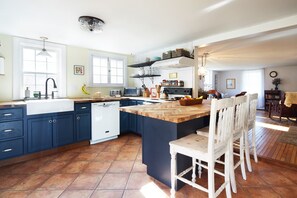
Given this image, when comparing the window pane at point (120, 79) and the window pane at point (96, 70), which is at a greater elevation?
the window pane at point (96, 70)

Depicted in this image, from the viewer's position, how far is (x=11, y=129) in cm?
240

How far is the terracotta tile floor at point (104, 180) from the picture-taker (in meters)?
1.73

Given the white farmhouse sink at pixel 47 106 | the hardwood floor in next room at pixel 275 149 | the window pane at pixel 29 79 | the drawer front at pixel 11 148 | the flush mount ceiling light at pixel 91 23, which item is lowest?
the hardwood floor in next room at pixel 275 149

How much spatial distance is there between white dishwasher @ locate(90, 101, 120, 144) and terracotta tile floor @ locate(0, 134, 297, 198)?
0.68m

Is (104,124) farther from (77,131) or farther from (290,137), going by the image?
(290,137)

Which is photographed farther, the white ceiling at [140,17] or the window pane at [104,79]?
the window pane at [104,79]

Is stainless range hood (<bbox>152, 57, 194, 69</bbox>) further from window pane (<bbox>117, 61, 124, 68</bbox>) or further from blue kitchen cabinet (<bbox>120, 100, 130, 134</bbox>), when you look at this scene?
window pane (<bbox>117, 61, 124, 68</bbox>)


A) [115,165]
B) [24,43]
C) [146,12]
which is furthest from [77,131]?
[146,12]

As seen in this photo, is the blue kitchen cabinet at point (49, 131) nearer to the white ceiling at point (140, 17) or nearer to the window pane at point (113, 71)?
the white ceiling at point (140, 17)

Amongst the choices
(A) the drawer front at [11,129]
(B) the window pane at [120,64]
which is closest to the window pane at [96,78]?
(B) the window pane at [120,64]

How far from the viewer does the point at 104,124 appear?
11.1 ft

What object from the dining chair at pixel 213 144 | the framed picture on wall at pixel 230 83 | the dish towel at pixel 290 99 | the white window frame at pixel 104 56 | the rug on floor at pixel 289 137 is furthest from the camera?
the framed picture on wall at pixel 230 83

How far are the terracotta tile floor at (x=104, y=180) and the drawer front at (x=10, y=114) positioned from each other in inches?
27.9

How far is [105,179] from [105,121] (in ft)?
5.06
